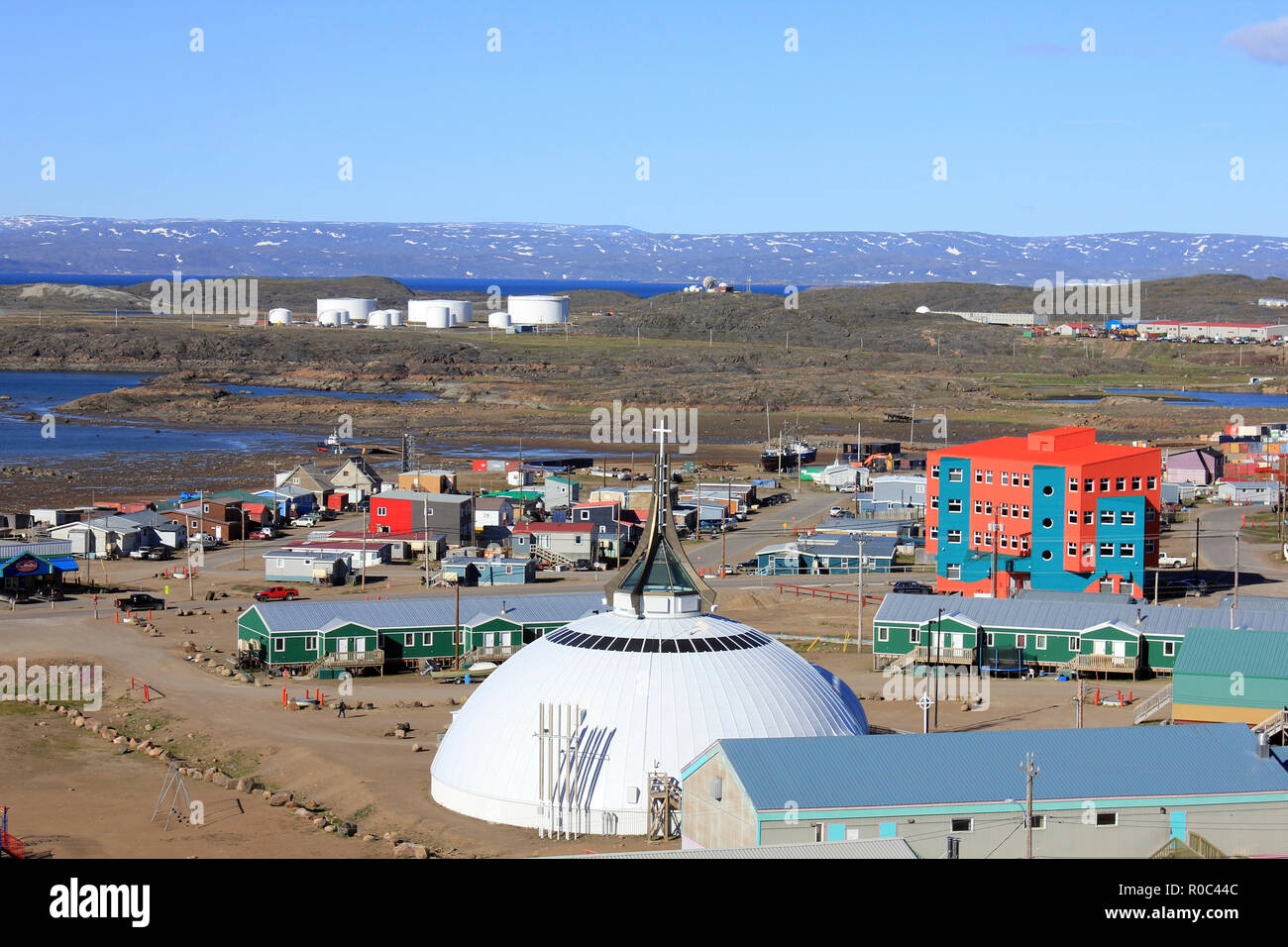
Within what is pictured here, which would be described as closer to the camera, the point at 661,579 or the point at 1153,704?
the point at 661,579

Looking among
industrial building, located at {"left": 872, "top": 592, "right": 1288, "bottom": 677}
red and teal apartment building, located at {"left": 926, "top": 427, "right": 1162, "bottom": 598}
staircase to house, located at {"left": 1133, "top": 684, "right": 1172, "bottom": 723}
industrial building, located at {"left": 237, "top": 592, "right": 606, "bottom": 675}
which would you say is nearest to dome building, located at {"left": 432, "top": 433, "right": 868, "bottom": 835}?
staircase to house, located at {"left": 1133, "top": 684, "right": 1172, "bottom": 723}

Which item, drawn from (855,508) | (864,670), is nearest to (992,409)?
(855,508)

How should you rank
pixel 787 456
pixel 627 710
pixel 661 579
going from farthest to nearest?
pixel 787 456, pixel 661 579, pixel 627 710

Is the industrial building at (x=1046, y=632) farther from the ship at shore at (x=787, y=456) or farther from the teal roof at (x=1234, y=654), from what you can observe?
the ship at shore at (x=787, y=456)

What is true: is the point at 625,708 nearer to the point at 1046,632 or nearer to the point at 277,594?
the point at 1046,632

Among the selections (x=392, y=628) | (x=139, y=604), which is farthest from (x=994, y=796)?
(x=139, y=604)

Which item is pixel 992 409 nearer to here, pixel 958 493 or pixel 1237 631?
pixel 958 493
